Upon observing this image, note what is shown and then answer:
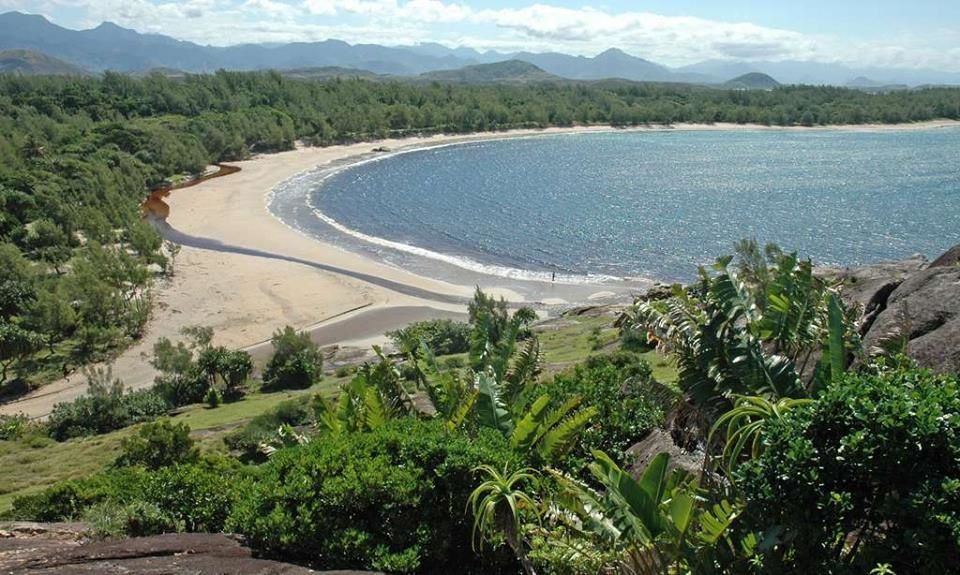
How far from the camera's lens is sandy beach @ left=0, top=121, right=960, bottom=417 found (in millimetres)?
36281

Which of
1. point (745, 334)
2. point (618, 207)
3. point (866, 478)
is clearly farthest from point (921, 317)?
point (618, 207)

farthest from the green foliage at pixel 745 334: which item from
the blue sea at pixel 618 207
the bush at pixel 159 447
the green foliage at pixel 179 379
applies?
the blue sea at pixel 618 207

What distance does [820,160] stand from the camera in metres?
95.2

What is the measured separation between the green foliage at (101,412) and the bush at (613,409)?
19471mm

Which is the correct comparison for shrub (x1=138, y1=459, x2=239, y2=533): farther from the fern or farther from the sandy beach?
the sandy beach

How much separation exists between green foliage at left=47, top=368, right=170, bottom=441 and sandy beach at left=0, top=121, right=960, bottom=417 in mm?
3214

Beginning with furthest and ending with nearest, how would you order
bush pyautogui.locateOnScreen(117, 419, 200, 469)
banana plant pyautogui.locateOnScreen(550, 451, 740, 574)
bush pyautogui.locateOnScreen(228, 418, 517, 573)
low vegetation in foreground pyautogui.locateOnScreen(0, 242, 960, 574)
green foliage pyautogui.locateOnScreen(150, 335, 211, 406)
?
green foliage pyautogui.locateOnScreen(150, 335, 211, 406)
bush pyautogui.locateOnScreen(117, 419, 200, 469)
bush pyautogui.locateOnScreen(228, 418, 517, 573)
banana plant pyautogui.locateOnScreen(550, 451, 740, 574)
low vegetation in foreground pyautogui.locateOnScreen(0, 242, 960, 574)

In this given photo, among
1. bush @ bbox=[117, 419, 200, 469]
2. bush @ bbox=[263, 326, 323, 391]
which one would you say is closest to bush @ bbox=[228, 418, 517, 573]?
bush @ bbox=[117, 419, 200, 469]

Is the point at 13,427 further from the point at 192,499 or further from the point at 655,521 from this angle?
the point at 655,521

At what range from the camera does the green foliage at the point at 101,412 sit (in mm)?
25594

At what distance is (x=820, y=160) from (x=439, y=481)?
99.1 meters

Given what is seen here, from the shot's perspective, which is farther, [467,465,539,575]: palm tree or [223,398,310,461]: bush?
[223,398,310,461]: bush

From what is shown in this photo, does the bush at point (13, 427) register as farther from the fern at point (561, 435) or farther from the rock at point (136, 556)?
the fern at point (561, 435)

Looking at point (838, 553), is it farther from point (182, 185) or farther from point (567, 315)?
point (182, 185)
